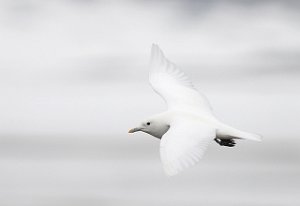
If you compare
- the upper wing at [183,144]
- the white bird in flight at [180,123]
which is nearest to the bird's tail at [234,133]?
the white bird in flight at [180,123]

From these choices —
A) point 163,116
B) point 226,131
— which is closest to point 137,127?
point 163,116

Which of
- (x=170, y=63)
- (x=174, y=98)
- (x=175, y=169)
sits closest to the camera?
(x=175, y=169)

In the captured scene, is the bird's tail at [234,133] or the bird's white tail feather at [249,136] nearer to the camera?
the bird's white tail feather at [249,136]

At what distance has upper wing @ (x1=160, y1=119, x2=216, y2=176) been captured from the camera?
16.3m

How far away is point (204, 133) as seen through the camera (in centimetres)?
1750

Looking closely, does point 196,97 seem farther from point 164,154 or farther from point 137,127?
point 164,154

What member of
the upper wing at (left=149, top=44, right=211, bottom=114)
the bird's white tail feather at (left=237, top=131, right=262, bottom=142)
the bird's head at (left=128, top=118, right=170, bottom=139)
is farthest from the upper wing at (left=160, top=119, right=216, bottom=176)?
the upper wing at (left=149, top=44, right=211, bottom=114)

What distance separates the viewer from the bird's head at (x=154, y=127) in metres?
18.6

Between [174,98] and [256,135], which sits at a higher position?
[174,98]

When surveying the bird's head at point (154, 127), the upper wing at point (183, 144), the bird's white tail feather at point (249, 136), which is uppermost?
the bird's head at point (154, 127)

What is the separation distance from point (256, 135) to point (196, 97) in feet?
8.93

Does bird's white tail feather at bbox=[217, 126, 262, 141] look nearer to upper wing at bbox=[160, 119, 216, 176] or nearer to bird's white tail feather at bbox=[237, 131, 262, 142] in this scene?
bird's white tail feather at bbox=[237, 131, 262, 142]

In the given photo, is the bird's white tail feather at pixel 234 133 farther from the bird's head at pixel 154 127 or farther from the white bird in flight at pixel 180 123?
the bird's head at pixel 154 127

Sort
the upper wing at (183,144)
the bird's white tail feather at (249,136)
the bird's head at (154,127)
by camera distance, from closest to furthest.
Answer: the upper wing at (183,144) → the bird's white tail feather at (249,136) → the bird's head at (154,127)
